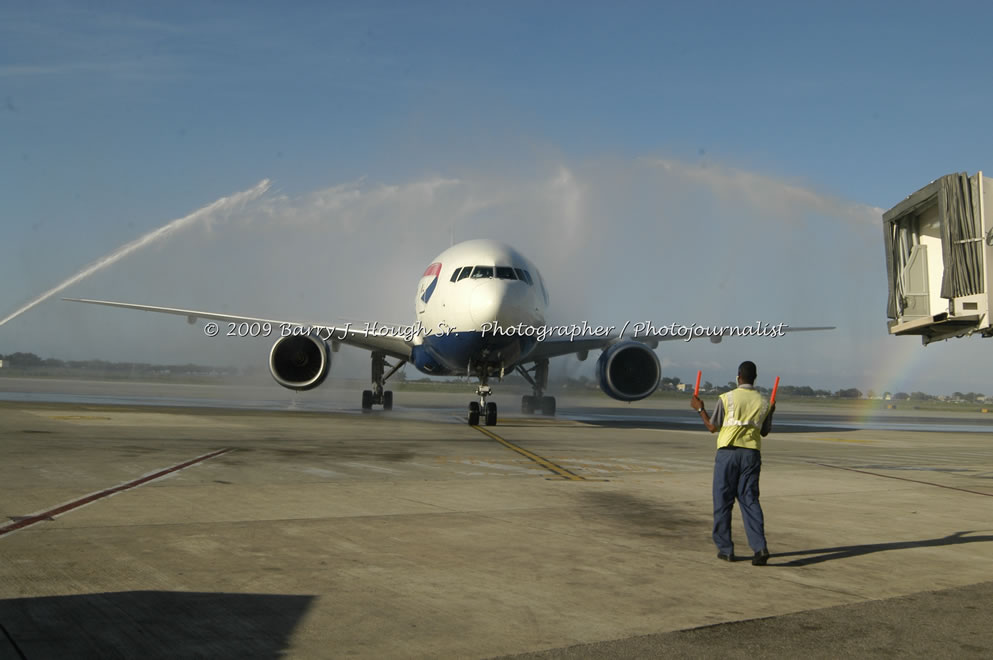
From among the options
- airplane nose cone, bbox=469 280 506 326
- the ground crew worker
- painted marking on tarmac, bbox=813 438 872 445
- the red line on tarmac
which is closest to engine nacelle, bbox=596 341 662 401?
painted marking on tarmac, bbox=813 438 872 445

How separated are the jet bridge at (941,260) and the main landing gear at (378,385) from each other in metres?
20.9

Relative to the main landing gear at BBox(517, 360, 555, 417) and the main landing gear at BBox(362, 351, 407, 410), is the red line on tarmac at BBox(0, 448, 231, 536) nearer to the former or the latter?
the main landing gear at BBox(362, 351, 407, 410)

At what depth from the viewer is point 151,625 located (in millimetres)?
4434

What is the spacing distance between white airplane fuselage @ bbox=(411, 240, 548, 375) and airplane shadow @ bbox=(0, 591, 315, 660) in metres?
16.8

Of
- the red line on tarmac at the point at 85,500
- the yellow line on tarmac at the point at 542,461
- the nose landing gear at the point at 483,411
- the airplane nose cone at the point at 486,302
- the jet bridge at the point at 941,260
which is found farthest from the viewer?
the nose landing gear at the point at 483,411

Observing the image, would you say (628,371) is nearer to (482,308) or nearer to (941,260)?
(482,308)

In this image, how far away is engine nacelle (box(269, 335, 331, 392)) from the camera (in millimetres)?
25703

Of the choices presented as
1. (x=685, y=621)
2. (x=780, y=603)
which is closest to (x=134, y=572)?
(x=685, y=621)

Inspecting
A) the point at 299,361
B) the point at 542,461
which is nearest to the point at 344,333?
the point at 299,361

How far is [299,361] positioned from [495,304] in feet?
24.8

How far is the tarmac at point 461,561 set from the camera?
173 inches

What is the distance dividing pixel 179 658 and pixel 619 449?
13311mm

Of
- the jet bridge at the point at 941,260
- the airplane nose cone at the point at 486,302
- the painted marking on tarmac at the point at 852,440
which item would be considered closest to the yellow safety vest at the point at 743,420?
the jet bridge at the point at 941,260

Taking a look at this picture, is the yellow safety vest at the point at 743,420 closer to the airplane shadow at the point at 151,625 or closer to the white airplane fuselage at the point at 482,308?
the airplane shadow at the point at 151,625
